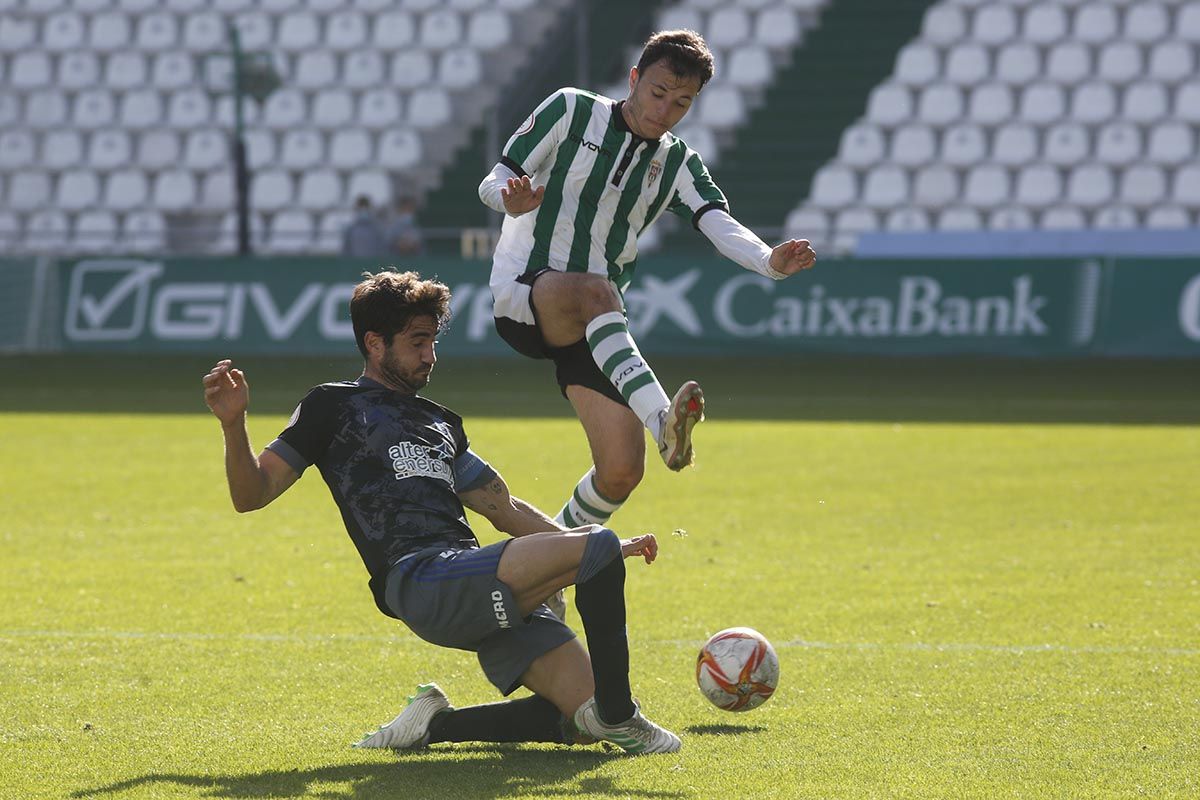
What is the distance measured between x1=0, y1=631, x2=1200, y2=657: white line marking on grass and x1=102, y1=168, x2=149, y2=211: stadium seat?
20.7m

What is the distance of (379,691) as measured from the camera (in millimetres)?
5156

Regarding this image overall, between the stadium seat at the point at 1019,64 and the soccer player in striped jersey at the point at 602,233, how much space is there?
720 inches

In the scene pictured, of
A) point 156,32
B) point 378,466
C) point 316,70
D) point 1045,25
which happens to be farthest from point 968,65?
point 378,466

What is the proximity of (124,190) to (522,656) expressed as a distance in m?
22.9

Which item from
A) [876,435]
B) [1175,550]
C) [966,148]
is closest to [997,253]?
[966,148]

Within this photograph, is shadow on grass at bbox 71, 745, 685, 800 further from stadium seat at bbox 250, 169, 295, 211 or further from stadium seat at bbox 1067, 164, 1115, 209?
stadium seat at bbox 250, 169, 295, 211

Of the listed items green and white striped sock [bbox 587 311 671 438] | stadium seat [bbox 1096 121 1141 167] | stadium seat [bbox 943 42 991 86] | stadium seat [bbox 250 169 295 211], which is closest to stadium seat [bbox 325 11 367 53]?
stadium seat [bbox 250 169 295 211]

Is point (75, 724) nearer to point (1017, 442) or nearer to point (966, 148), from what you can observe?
point (1017, 442)

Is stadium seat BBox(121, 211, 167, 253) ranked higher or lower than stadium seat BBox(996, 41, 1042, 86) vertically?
lower

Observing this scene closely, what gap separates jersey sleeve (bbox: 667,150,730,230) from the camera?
6262 millimetres

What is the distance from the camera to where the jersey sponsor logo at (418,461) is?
14.8 ft

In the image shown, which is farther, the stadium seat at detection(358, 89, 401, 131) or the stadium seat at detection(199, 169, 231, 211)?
the stadium seat at detection(358, 89, 401, 131)

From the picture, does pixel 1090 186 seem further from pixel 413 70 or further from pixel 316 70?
pixel 316 70

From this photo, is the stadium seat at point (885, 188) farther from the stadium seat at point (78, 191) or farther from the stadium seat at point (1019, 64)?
the stadium seat at point (78, 191)
